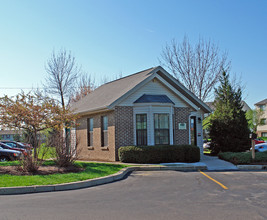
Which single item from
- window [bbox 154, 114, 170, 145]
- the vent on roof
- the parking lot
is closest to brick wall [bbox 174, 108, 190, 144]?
window [bbox 154, 114, 170, 145]

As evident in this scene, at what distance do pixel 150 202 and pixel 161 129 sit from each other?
984 cm

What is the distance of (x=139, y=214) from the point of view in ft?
20.7

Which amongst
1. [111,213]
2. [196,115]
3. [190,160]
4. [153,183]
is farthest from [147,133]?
[111,213]

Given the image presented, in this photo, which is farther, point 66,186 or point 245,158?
point 245,158

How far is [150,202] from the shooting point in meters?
7.41

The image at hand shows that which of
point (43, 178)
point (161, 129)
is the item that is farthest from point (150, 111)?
point (43, 178)

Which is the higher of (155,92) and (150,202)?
(155,92)

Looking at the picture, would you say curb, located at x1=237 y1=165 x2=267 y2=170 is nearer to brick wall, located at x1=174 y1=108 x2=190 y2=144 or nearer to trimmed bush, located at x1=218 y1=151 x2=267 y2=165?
trimmed bush, located at x1=218 y1=151 x2=267 y2=165

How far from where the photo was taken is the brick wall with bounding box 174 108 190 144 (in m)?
17.7

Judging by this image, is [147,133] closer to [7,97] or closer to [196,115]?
[196,115]

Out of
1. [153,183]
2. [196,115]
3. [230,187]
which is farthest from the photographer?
[196,115]

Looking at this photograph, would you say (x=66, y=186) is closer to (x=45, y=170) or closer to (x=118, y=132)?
(x=45, y=170)

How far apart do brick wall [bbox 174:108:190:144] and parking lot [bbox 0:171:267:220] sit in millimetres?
7122

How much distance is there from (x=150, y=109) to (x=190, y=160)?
11.2 ft
